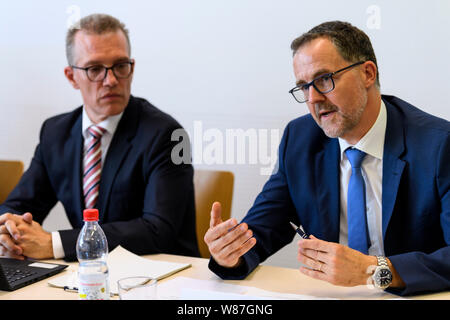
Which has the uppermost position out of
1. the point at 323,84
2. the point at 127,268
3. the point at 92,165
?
the point at 323,84

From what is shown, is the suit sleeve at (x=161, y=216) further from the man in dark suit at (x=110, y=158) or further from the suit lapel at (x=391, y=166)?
the suit lapel at (x=391, y=166)

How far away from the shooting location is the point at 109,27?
6.72 ft

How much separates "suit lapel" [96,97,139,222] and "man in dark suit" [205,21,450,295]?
1.96ft

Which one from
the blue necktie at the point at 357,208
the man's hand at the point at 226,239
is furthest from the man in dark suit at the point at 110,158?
the blue necktie at the point at 357,208

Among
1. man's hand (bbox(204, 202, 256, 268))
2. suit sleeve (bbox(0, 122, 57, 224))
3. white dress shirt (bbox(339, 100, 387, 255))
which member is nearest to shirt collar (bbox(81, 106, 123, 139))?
suit sleeve (bbox(0, 122, 57, 224))

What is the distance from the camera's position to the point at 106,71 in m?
2.02

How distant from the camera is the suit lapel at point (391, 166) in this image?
59.3 inches

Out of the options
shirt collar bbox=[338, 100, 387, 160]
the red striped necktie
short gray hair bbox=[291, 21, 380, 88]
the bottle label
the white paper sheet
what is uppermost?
short gray hair bbox=[291, 21, 380, 88]

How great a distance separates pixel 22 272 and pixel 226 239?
2.00 feet

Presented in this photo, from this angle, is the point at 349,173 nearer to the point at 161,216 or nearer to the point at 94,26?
the point at 161,216

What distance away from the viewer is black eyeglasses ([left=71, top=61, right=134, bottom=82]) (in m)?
2.03

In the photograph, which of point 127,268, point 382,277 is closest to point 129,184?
point 127,268

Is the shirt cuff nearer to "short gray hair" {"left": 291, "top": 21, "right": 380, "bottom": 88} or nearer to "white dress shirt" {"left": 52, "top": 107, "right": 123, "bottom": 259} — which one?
"white dress shirt" {"left": 52, "top": 107, "right": 123, "bottom": 259}

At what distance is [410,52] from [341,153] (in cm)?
63
